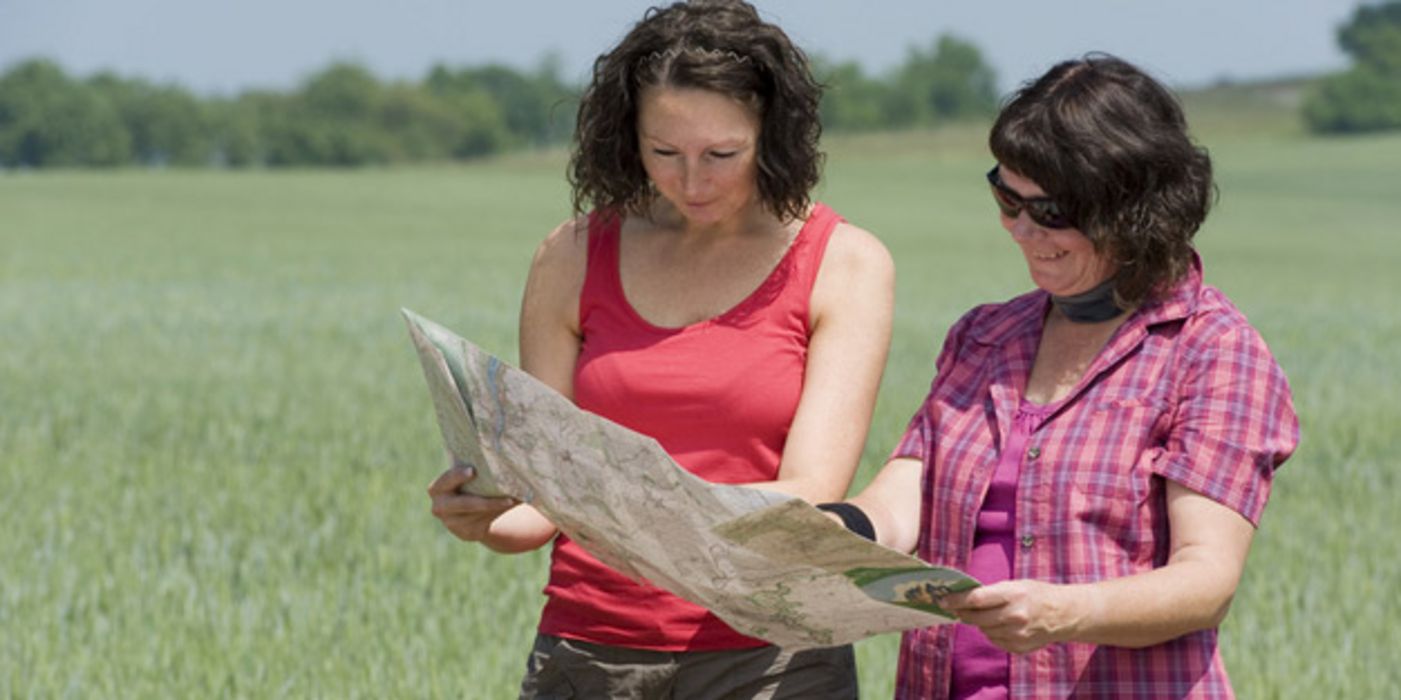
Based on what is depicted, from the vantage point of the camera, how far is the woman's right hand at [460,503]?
9.61ft

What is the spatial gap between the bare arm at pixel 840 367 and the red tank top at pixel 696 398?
29mm

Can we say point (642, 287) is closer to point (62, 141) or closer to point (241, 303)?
point (241, 303)

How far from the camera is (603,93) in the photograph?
3.22 meters

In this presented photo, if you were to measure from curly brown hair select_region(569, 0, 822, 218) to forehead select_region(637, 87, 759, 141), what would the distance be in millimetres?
12

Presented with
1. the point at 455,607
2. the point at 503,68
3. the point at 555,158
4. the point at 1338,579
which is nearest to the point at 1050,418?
the point at 455,607

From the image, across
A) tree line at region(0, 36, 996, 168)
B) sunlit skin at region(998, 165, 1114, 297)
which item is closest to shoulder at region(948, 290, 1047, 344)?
sunlit skin at region(998, 165, 1114, 297)

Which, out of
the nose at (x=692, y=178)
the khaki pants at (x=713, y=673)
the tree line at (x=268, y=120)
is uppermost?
the nose at (x=692, y=178)

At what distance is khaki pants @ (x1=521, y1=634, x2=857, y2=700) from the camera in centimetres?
312

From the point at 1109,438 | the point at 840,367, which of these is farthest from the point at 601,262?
the point at 1109,438

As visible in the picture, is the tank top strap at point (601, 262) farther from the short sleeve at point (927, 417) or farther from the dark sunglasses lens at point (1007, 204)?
the dark sunglasses lens at point (1007, 204)

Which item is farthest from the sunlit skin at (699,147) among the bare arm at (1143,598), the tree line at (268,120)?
the tree line at (268,120)

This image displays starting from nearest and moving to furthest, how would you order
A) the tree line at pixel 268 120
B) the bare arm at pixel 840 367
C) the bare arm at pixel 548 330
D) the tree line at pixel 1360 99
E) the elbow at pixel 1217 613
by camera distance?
the elbow at pixel 1217 613 → the bare arm at pixel 840 367 → the bare arm at pixel 548 330 → the tree line at pixel 1360 99 → the tree line at pixel 268 120

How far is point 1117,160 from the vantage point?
2.67m

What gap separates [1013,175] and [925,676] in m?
0.66
